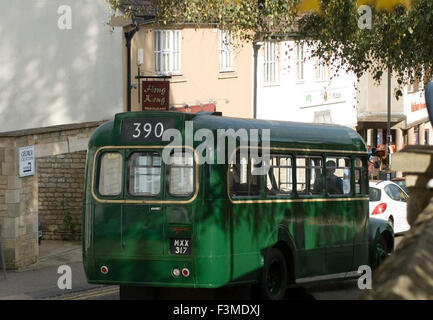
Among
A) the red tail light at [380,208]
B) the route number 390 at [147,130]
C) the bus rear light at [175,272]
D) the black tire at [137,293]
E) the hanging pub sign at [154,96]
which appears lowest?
the black tire at [137,293]

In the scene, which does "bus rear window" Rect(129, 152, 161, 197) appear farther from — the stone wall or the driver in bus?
the stone wall

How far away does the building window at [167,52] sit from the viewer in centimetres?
3494

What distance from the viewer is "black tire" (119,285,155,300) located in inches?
626

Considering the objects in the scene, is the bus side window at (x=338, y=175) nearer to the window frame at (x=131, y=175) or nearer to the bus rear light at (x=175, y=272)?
the window frame at (x=131, y=175)

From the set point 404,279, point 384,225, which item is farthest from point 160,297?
point 404,279

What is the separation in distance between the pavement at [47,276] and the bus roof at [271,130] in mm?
4020

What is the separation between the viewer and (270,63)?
41.2 metres

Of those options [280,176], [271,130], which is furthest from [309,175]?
[271,130]

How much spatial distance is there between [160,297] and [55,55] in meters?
16.1

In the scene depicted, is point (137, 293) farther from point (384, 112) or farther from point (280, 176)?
point (384, 112)

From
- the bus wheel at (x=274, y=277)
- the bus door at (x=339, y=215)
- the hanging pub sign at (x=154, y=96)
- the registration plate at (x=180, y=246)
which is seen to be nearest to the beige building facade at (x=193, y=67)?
the hanging pub sign at (x=154, y=96)

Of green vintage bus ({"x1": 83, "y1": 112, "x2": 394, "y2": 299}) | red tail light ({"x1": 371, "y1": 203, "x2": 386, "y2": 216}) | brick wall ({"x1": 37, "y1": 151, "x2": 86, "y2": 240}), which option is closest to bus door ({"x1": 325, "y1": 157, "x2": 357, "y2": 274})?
green vintage bus ({"x1": 83, "y1": 112, "x2": 394, "y2": 299})
